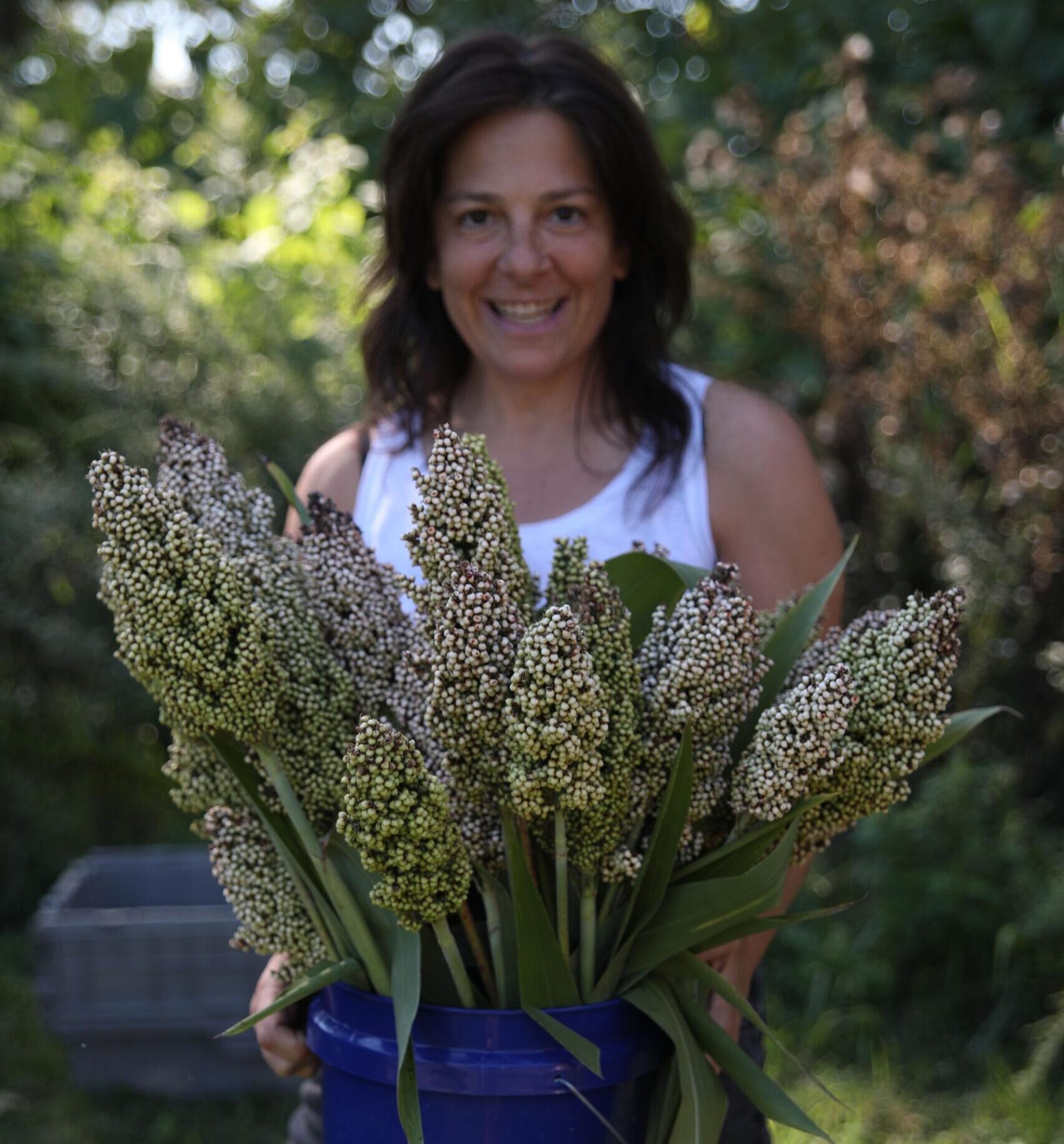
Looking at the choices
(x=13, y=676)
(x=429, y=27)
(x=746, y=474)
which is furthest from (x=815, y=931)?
(x=429, y=27)

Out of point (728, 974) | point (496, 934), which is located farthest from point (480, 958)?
point (728, 974)

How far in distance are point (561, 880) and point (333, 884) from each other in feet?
0.66

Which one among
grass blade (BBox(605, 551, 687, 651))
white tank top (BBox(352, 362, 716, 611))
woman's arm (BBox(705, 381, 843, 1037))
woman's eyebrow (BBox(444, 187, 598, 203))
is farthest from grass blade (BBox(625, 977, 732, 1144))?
woman's eyebrow (BBox(444, 187, 598, 203))

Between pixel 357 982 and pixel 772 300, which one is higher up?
pixel 772 300

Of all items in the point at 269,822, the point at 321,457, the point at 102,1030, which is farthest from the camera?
the point at 102,1030

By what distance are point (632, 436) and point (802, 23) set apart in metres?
2.96

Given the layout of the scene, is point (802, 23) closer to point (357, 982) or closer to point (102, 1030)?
point (102, 1030)

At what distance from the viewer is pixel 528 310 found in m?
1.87

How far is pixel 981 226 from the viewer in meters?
3.63

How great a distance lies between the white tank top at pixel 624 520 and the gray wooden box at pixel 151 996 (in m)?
1.63

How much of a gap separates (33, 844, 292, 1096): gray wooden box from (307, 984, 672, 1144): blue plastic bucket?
220 centimetres

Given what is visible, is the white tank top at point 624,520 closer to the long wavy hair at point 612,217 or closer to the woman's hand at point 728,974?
the long wavy hair at point 612,217

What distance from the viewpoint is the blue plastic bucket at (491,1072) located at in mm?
1068

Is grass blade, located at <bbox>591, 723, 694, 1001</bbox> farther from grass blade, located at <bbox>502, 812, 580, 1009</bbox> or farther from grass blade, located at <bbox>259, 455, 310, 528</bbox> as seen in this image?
grass blade, located at <bbox>259, 455, 310, 528</bbox>
